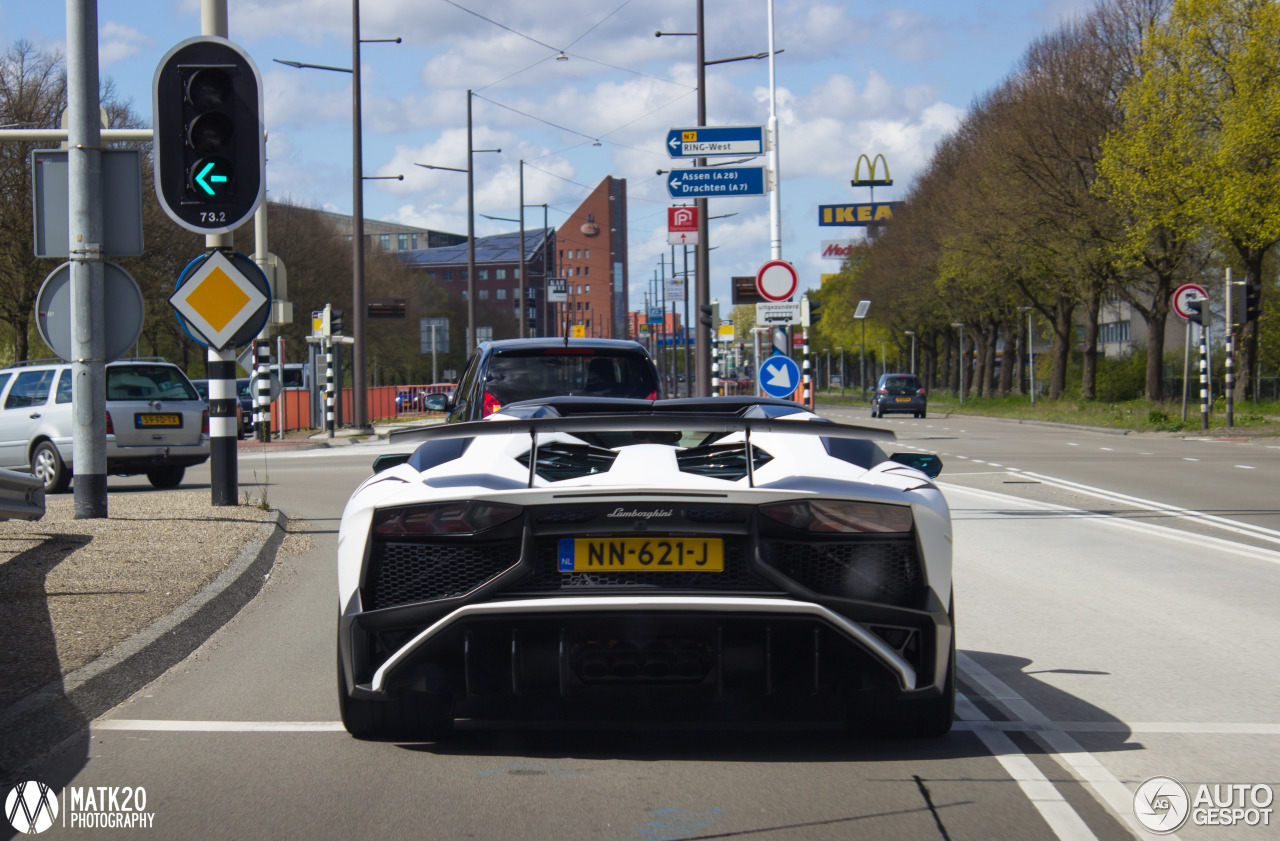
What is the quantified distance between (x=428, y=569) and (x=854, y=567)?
1.36 m

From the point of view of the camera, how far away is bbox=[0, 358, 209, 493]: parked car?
56.5 feet

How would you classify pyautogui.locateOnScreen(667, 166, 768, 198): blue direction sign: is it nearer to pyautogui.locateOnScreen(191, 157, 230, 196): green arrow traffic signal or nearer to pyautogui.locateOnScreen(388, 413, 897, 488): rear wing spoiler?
pyautogui.locateOnScreen(191, 157, 230, 196): green arrow traffic signal

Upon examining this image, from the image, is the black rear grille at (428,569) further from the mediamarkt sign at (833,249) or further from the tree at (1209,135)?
the mediamarkt sign at (833,249)

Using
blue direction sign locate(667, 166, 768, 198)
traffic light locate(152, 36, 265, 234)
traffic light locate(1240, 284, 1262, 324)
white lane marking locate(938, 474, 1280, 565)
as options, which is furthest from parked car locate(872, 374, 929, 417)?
traffic light locate(152, 36, 265, 234)

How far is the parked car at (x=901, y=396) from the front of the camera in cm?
5012

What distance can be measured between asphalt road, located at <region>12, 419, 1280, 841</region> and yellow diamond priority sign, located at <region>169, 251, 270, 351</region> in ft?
12.6

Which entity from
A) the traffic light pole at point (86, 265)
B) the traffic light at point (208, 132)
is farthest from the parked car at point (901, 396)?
the traffic light at point (208, 132)

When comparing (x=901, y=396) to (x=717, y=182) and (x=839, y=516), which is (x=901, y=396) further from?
(x=839, y=516)

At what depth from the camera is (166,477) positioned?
18.6 m

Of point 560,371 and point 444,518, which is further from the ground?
point 560,371

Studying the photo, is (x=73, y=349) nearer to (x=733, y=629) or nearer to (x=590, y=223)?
(x=733, y=629)

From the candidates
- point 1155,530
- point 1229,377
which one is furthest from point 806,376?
point 1229,377

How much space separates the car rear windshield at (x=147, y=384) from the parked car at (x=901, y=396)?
3560 centimetres

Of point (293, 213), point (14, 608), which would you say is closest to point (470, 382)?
point (14, 608)
